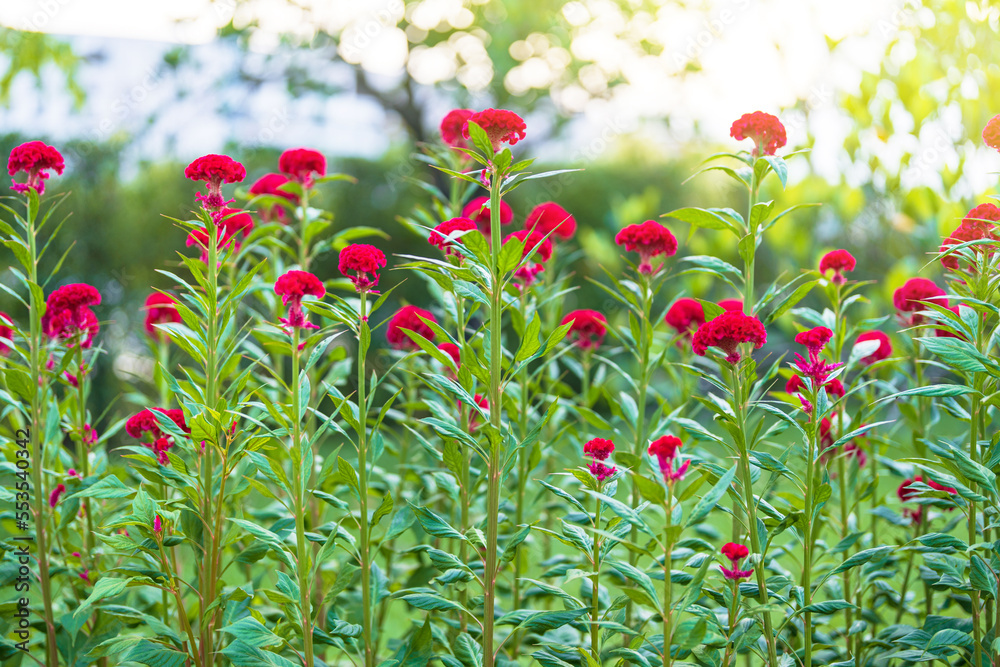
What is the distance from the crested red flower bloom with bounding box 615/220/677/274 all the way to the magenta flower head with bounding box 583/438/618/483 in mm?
580

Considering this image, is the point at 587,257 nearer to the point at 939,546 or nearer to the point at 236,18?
the point at 236,18

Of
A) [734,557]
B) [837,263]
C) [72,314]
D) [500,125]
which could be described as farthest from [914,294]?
[72,314]

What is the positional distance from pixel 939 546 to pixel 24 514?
6.93 ft

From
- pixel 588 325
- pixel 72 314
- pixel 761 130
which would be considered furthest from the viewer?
pixel 588 325

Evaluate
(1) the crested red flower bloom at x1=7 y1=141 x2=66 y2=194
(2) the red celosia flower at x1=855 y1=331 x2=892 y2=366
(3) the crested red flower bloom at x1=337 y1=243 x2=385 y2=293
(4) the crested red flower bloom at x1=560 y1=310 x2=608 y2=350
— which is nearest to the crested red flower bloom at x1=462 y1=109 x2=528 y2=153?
(3) the crested red flower bloom at x1=337 y1=243 x2=385 y2=293

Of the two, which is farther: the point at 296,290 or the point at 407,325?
the point at 407,325

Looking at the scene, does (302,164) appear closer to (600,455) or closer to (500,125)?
(500,125)

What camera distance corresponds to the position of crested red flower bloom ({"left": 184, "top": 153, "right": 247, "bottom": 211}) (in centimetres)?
148

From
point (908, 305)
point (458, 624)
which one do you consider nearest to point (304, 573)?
point (458, 624)

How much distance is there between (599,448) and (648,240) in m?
0.62

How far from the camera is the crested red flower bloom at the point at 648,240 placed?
1.76 metres

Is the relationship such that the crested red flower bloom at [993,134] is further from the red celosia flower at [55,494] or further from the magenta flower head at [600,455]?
the red celosia flower at [55,494]

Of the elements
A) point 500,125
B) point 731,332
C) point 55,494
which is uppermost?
point 500,125

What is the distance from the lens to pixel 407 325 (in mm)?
1907
